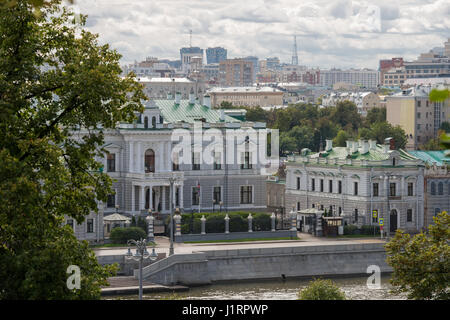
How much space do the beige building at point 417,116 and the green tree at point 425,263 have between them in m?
104

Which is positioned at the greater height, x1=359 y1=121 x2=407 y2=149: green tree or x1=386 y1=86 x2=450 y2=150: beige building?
x1=386 y1=86 x2=450 y2=150: beige building

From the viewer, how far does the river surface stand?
53656 millimetres

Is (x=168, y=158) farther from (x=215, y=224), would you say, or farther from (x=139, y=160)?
(x=215, y=224)

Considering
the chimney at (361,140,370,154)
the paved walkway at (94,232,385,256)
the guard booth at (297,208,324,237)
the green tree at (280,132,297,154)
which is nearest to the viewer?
the paved walkway at (94,232,385,256)

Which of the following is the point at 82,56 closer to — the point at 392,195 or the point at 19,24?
the point at 19,24

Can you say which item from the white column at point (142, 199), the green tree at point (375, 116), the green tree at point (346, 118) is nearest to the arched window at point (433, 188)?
the white column at point (142, 199)

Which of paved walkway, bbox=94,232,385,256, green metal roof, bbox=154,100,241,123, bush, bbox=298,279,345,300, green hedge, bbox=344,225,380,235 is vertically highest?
green metal roof, bbox=154,100,241,123

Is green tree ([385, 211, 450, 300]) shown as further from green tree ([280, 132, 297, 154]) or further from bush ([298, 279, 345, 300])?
green tree ([280, 132, 297, 154])

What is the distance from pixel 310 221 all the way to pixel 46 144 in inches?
1953

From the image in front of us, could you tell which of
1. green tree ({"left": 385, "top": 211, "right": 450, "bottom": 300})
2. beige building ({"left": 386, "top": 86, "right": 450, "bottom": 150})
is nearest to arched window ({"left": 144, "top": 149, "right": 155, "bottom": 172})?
green tree ({"left": 385, "top": 211, "right": 450, "bottom": 300})

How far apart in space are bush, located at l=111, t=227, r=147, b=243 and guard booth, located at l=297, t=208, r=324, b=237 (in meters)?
12.4

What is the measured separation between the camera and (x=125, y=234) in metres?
63.8

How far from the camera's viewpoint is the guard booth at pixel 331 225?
6988cm

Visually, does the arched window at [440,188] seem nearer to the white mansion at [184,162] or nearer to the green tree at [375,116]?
the white mansion at [184,162]
